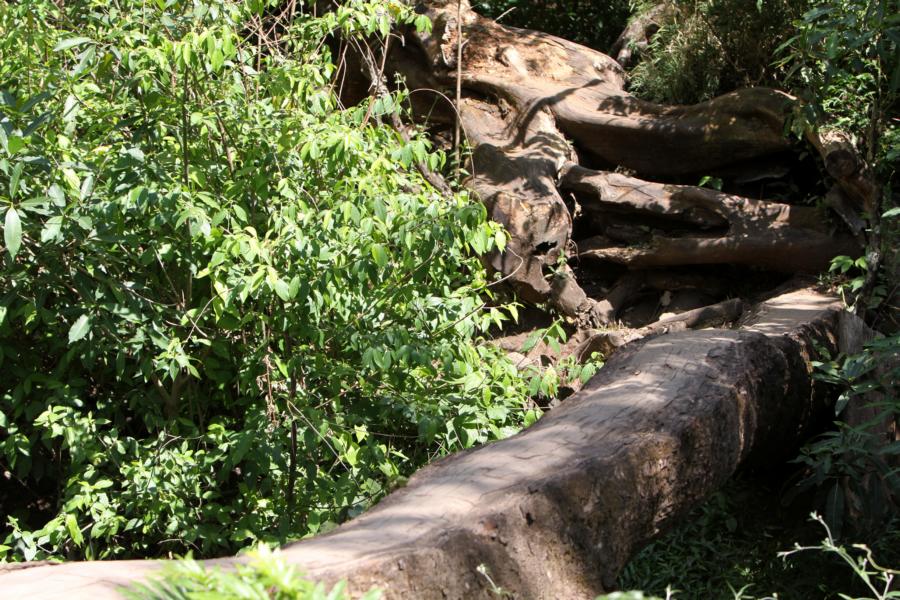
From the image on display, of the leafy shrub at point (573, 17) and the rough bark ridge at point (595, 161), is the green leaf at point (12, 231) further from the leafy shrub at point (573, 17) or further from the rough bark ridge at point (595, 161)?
the leafy shrub at point (573, 17)

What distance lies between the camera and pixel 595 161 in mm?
7480

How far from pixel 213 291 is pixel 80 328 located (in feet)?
2.35

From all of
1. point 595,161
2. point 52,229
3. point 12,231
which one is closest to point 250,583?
point 12,231

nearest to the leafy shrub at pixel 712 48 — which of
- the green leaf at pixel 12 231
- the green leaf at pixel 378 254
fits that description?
the green leaf at pixel 378 254

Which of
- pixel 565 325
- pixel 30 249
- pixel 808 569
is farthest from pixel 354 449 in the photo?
pixel 565 325

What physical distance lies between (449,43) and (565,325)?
266 cm

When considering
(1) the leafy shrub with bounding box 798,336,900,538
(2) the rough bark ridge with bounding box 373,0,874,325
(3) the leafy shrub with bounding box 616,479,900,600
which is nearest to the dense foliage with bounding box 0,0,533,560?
(3) the leafy shrub with bounding box 616,479,900,600

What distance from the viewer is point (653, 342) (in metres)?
4.49

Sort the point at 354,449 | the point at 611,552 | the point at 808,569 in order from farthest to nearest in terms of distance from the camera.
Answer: the point at 354,449
the point at 808,569
the point at 611,552

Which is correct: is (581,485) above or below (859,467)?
above

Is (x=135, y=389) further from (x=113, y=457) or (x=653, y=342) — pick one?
(x=653, y=342)

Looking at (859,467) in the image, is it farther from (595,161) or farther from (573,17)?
(573,17)

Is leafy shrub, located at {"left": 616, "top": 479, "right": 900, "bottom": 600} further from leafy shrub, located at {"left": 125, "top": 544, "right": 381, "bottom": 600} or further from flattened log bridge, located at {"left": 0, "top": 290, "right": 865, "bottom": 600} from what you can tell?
leafy shrub, located at {"left": 125, "top": 544, "right": 381, "bottom": 600}

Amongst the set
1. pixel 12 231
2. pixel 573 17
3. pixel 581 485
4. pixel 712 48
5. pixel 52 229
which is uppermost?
pixel 573 17
